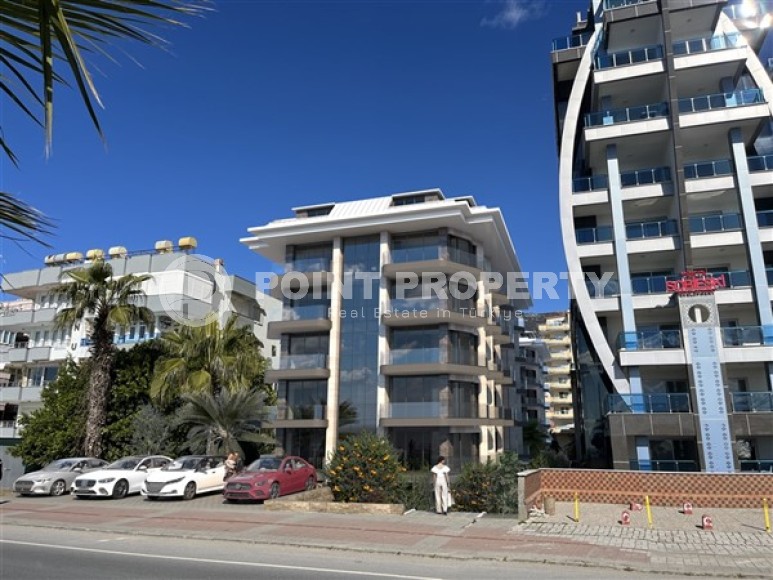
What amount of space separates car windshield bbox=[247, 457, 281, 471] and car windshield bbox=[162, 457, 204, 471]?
2370 millimetres

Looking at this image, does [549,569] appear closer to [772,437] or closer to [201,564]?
[201,564]

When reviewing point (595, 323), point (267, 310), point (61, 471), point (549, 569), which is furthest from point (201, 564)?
point (267, 310)

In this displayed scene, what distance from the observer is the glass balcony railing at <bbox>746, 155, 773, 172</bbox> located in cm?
2795

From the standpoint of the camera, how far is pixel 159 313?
40250 millimetres

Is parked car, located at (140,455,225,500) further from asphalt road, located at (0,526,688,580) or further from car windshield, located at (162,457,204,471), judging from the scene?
asphalt road, located at (0,526,688,580)

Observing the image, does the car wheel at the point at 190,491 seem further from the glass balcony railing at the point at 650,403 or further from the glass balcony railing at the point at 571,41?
the glass balcony railing at the point at 571,41

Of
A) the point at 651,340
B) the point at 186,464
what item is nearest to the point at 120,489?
the point at 186,464

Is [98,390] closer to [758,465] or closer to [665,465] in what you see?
[665,465]

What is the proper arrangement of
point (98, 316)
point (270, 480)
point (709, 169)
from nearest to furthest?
point (270, 480), point (709, 169), point (98, 316)

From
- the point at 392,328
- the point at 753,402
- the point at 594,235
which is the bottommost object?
the point at 753,402

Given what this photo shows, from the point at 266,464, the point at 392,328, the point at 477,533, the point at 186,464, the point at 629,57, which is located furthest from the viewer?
the point at 392,328

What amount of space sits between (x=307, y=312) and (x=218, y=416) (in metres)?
8.94

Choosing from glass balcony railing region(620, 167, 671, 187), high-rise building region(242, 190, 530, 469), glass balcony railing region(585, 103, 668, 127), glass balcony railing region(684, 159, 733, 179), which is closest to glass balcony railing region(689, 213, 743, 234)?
glass balcony railing region(684, 159, 733, 179)

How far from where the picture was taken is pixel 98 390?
93.5 ft
